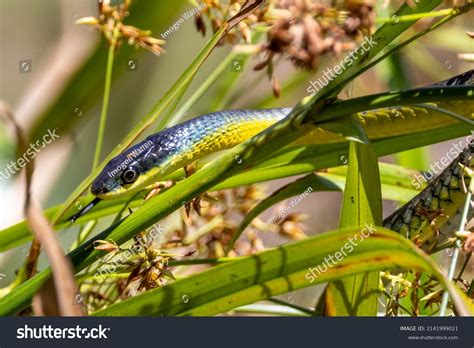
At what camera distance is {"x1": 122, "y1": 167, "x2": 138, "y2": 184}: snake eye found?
6.77ft

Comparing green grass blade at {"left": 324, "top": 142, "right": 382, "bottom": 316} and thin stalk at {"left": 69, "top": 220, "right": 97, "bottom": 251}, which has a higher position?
thin stalk at {"left": 69, "top": 220, "right": 97, "bottom": 251}

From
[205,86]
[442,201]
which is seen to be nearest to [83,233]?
[205,86]

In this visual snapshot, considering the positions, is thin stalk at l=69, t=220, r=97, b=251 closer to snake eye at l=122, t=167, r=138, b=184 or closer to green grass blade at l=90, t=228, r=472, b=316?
snake eye at l=122, t=167, r=138, b=184

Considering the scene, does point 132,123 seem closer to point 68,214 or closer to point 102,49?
point 102,49

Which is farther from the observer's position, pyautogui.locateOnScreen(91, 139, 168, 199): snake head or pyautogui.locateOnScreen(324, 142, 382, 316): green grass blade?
pyautogui.locateOnScreen(91, 139, 168, 199): snake head

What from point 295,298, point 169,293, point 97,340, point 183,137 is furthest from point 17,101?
point 169,293

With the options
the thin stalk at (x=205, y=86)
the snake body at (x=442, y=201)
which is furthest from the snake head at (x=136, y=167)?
the snake body at (x=442, y=201)

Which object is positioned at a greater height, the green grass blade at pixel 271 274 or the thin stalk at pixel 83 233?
the thin stalk at pixel 83 233

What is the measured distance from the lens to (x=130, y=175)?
2084mm

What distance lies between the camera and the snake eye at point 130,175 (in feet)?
6.77

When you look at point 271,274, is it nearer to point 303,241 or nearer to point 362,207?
point 303,241

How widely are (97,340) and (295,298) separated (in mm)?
1178

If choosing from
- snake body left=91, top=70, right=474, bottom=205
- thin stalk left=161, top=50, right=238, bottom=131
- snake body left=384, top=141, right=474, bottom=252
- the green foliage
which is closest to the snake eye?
snake body left=91, top=70, right=474, bottom=205

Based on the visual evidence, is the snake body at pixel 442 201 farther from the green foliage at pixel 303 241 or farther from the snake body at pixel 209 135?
the green foliage at pixel 303 241
